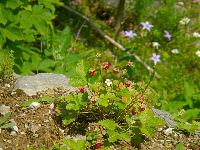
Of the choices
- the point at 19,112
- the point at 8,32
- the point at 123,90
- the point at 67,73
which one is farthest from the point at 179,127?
the point at 8,32

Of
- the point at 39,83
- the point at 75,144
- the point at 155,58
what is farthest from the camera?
the point at 155,58

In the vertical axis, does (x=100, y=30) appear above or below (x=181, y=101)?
above

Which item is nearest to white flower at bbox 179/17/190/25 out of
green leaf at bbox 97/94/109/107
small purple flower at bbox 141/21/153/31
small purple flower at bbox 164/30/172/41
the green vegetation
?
the green vegetation

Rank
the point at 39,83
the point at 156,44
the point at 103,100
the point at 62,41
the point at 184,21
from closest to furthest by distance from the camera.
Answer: the point at 103,100 < the point at 39,83 < the point at 62,41 < the point at 156,44 < the point at 184,21

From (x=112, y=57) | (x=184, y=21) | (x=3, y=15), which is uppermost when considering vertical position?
(x=3, y=15)

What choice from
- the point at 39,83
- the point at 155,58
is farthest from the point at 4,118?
the point at 155,58

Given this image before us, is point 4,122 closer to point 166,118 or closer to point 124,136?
point 124,136

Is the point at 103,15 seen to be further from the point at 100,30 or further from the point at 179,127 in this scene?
the point at 179,127
